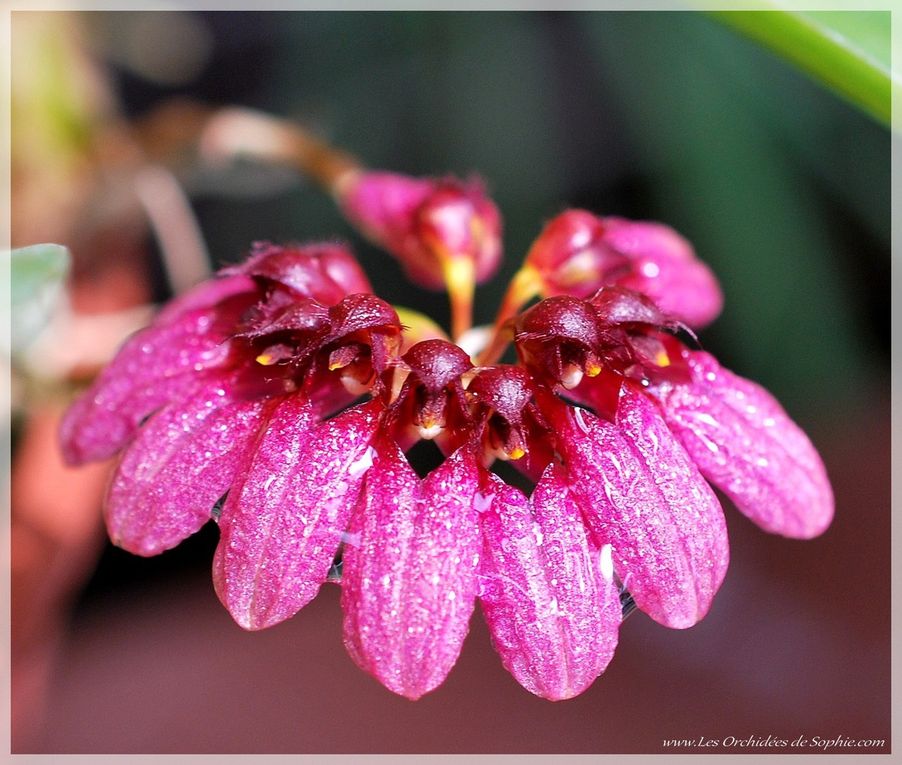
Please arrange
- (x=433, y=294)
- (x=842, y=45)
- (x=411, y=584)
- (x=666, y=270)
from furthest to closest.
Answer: (x=433, y=294) → (x=666, y=270) → (x=842, y=45) → (x=411, y=584)

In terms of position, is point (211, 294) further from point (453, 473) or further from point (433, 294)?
point (433, 294)

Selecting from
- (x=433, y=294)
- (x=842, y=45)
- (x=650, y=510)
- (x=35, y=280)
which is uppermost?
(x=842, y=45)

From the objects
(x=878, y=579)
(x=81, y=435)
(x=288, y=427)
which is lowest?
(x=878, y=579)

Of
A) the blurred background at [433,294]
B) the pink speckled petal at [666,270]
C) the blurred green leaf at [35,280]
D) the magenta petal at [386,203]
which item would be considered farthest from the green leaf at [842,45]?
the blurred background at [433,294]

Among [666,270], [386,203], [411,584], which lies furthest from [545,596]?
[386,203]

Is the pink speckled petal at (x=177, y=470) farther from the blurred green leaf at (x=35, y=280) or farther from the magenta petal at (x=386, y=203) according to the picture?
the magenta petal at (x=386, y=203)

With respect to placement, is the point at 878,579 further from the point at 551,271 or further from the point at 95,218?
the point at 95,218

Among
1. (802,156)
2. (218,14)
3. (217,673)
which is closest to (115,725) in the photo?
(217,673)
